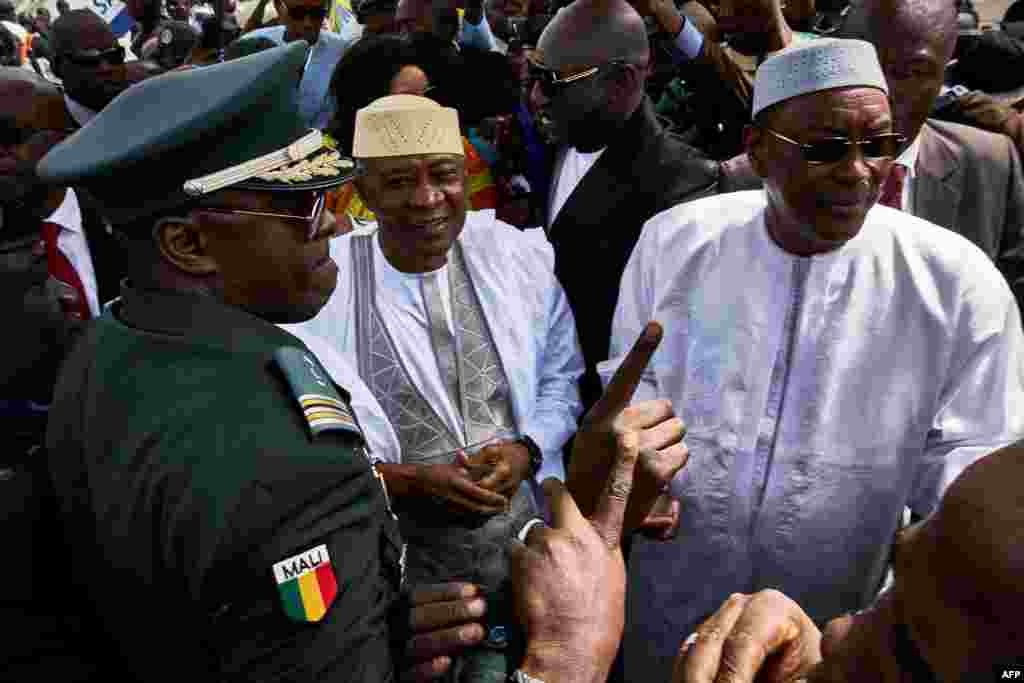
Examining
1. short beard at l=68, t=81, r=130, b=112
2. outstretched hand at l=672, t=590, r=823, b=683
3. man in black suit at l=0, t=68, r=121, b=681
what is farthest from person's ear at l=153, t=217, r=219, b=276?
short beard at l=68, t=81, r=130, b=112

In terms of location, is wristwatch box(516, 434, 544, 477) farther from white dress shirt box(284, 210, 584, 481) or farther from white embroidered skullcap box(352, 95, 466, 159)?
white embroidered skullcap box(352, 95, 466, 159)

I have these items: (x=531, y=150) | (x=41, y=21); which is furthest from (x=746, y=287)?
(x=41, y=21)

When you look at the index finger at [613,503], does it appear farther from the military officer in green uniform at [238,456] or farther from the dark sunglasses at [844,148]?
the dark sunglasses at [844,148]

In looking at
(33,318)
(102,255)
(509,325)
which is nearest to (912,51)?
(509,325)

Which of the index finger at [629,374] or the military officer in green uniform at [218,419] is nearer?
the military officer in green uniform at [218,419]

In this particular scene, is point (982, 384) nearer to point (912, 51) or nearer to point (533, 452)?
point (533, 452)

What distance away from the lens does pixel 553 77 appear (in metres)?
3.81

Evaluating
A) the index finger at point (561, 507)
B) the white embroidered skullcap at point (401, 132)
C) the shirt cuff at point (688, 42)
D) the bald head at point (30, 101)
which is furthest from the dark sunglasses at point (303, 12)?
the index finger at point (561, 507)

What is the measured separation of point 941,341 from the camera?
2264 mm

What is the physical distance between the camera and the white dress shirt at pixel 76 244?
12.1 feet

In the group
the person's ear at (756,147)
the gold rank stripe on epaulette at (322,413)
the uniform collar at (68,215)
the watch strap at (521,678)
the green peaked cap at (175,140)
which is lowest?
the uniform collar at (68,215)

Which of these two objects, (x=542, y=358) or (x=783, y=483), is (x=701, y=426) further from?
(x=542, y=358)

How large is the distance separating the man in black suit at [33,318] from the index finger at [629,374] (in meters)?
1.13

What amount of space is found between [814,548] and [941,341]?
0.68m
